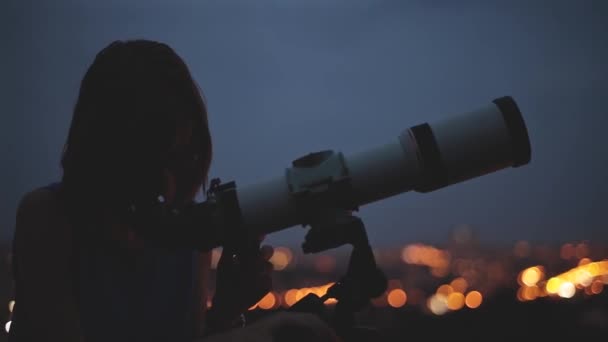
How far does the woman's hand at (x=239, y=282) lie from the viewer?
1639 millimetres

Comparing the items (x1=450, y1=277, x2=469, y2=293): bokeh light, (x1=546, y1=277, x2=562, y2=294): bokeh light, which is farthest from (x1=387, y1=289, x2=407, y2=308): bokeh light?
(x1=546, y1=277, x2=562, y2=294): bokeh light

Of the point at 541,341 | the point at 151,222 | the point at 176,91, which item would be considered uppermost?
the point at 176,91

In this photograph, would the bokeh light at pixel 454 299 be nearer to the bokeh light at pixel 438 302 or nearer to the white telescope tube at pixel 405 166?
the bokeh light at pixel 438 302

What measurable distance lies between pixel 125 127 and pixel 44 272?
48cm

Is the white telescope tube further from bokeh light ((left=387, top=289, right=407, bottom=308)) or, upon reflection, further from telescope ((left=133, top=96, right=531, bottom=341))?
bokeh light ((left=387, top=289, right=407, bottom=308))

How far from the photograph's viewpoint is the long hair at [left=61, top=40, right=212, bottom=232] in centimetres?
140

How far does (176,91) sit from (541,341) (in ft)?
30.9

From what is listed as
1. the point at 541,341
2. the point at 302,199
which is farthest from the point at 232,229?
the point at 541,341

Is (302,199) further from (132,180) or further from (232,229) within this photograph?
(132,180)

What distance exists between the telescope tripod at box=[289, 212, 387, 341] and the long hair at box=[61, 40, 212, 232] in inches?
22.0

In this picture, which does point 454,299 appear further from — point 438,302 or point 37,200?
point 37,200

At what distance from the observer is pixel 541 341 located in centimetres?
876

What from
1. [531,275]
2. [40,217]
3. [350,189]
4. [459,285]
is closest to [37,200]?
[40,217]

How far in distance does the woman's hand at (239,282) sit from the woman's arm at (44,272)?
502 mm
